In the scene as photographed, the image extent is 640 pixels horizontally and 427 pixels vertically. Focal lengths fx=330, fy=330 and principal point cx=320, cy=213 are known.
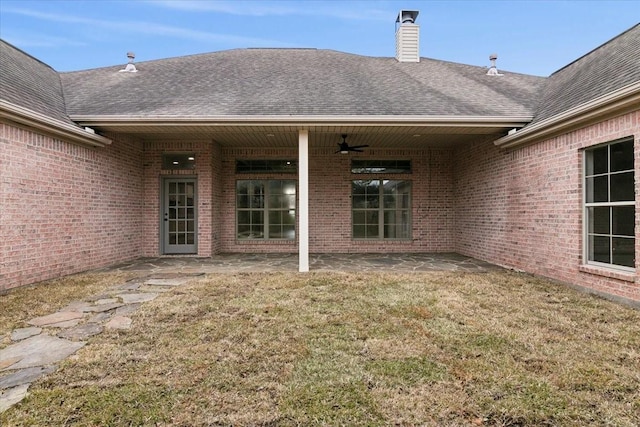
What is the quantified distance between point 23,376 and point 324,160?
819 centimetres

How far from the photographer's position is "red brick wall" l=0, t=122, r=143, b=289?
5.12 m

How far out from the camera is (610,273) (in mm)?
4648

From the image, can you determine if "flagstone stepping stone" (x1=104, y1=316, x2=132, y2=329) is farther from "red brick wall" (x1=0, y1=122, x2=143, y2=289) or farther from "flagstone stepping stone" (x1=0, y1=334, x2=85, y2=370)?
"red brick wall" (x1=0, y1=122, x2=143, y2=289)

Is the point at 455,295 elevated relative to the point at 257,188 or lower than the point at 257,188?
lower

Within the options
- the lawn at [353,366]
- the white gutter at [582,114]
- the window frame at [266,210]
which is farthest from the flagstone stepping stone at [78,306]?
the white gutter at [582,114]

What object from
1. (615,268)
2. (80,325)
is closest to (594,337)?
(615,268)

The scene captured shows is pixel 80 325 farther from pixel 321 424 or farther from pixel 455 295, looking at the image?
pixel 455 295

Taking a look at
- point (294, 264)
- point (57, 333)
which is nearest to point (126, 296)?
point (57, 333)

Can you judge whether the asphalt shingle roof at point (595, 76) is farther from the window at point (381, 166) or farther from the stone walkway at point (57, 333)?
the stone walkway at point (57, 333)

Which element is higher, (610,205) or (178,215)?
(610,205)

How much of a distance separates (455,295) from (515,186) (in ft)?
11.2

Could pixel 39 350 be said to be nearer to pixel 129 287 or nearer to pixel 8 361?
pixel 8 361

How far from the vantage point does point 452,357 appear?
274 centimetres

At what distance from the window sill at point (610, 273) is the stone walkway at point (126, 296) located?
1.95 meters
